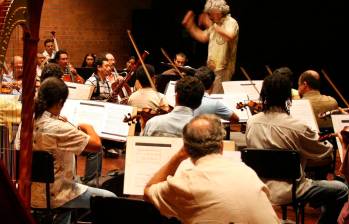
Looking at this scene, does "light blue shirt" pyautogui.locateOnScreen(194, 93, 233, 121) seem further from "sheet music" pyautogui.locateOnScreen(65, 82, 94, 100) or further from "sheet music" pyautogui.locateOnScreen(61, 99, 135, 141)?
"sheet music" pyautogui.locateOnScreen(65, 82, 94, 100)

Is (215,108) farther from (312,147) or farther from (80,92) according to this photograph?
(80,92)

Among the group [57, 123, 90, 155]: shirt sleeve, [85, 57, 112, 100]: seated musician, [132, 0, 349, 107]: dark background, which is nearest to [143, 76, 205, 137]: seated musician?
[57, 123, 90, 155]: shirt sleeve

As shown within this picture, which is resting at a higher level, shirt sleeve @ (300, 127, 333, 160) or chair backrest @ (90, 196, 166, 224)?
shirt sleeve @ (300, 127, 333, 160)

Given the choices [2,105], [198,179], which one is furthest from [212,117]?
[2,105]

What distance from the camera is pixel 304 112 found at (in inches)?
198

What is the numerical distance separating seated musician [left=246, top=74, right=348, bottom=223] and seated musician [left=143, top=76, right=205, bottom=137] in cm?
42

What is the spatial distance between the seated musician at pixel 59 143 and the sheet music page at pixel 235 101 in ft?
7.49

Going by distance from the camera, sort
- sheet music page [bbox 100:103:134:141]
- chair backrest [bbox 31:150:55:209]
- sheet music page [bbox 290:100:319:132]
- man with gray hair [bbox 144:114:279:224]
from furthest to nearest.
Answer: sheet music page [bbox 290:100:319:132] < sheet music page [bbox 100:103:134:141] < chair backrest [bbox 31:150:55:209] < man with gray hair [bbox 144:114:279:224]

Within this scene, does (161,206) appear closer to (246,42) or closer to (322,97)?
(322,97)

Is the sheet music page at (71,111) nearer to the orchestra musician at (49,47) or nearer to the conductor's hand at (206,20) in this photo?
the conductor's hand at (206,20)

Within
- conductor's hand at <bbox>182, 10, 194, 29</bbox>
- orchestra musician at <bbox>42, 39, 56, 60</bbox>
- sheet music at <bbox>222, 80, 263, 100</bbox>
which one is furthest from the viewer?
orchestra musician at <bbox>42, 39, 56, 60</bbox>

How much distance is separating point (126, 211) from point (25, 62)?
82cm

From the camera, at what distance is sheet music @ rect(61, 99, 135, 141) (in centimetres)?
489

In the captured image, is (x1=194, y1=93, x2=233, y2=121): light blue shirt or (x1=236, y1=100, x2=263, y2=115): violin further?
(x1=236, y1=100, x2=263, y2=115): violin
